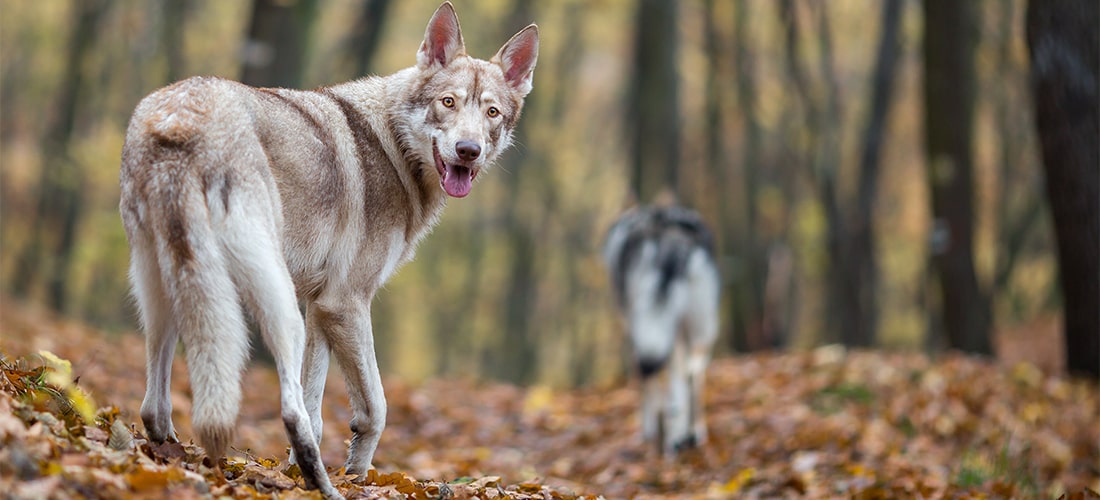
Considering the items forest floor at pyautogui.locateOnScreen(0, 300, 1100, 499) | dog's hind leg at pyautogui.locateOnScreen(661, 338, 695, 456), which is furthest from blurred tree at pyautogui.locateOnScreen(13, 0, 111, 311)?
dog's hind leg at pyautogui.locateOnScreen(661, 338, 695, 456)

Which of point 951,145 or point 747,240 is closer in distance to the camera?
point 951,145

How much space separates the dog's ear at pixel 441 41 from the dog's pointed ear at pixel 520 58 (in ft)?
0.94

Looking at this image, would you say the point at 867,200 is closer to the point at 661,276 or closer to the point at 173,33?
the point at 661,276

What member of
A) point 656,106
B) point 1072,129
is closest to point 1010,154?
point 656,106

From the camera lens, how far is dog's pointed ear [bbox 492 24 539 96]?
18.8 feet

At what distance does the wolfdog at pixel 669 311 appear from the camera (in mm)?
9617

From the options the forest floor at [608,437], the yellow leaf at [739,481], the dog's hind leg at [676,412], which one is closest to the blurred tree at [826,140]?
the forest floor at [608,437]

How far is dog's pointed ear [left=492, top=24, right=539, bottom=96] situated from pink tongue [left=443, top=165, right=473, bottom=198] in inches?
32.3

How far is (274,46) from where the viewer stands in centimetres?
1118

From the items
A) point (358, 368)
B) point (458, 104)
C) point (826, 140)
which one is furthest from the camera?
point (826, 140)

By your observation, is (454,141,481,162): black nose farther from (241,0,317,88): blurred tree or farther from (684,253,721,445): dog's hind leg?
(241,0,317,88): blurred tree

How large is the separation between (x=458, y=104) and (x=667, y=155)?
354 inches

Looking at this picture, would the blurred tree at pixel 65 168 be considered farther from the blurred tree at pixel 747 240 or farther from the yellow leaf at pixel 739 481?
the yellow leaf at pixel 739 481

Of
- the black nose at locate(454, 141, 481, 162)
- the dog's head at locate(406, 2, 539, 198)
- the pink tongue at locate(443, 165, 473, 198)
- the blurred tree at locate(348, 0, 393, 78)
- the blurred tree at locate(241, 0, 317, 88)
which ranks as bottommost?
the pink tongue at locate(443, 165, 473, 198)
